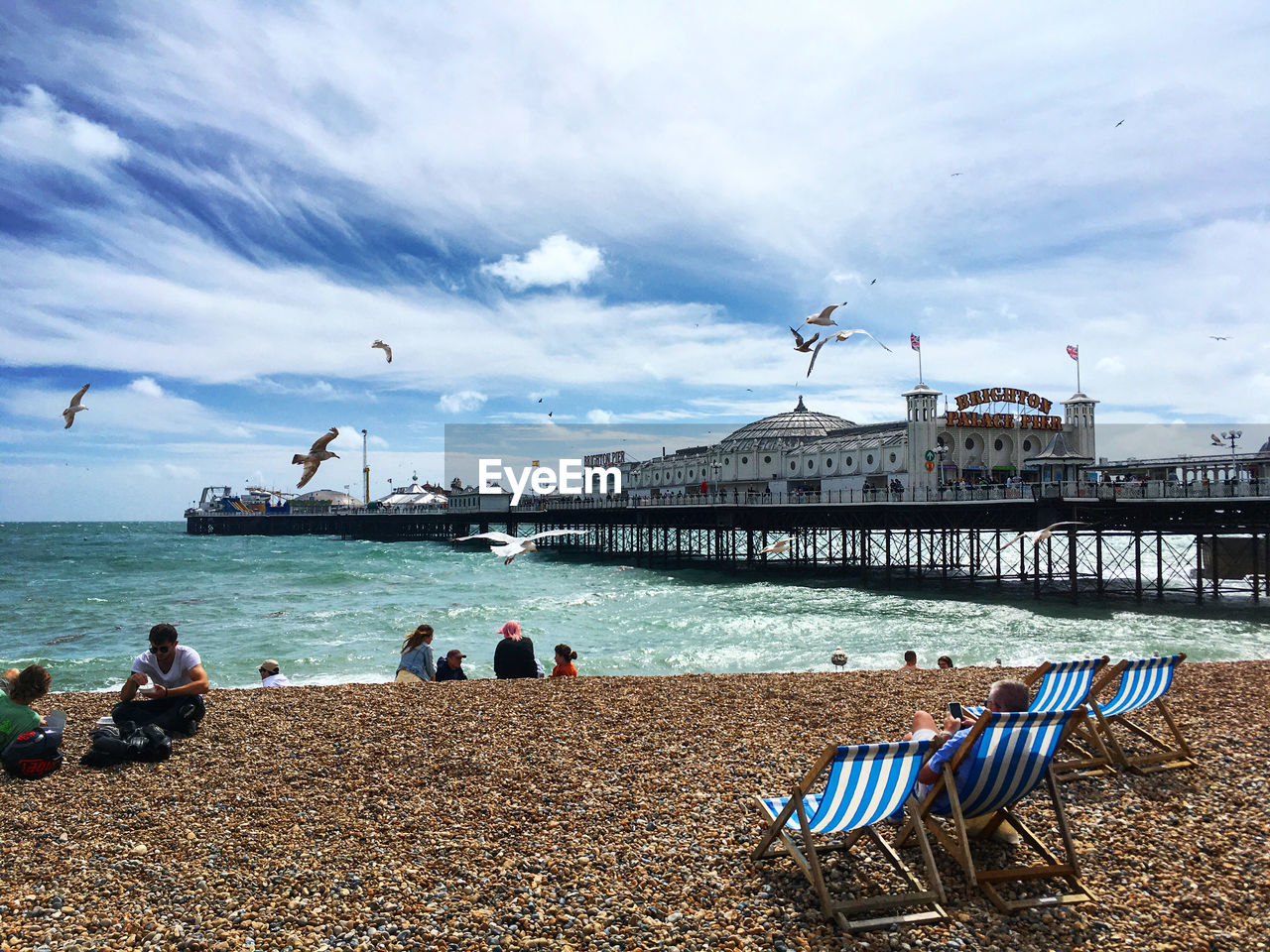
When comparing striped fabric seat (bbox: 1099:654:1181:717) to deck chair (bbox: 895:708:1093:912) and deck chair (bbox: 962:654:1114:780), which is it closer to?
deck chair (bbox: 962:654:1114:780)

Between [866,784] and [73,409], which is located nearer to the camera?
[866,784]

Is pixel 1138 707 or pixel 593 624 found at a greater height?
pixel 1138 707

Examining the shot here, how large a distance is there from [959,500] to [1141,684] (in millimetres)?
26249

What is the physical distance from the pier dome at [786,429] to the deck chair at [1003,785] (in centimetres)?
4937

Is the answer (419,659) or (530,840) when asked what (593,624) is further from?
(530,840)

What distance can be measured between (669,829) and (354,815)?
1958mm

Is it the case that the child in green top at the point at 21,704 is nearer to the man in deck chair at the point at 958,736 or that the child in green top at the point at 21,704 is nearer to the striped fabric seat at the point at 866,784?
the striped fabric seat at the point at 866,784

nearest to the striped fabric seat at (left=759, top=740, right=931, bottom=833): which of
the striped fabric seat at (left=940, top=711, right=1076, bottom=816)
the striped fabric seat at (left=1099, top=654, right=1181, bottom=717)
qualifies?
the striped fabric seat at (left=940, top=711, right=1076, bottom=816)

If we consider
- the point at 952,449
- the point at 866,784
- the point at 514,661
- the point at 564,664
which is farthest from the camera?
the point at 952,449

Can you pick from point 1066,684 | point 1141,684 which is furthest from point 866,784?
point 1141,684

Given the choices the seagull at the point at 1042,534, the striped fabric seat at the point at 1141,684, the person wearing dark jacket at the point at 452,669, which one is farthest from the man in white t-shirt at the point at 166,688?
the seagull at the point at 1042,534

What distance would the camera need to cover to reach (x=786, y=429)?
5631 centimetres

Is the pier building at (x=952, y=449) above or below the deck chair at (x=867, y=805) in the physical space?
above

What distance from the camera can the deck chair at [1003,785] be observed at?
384 centimetres
